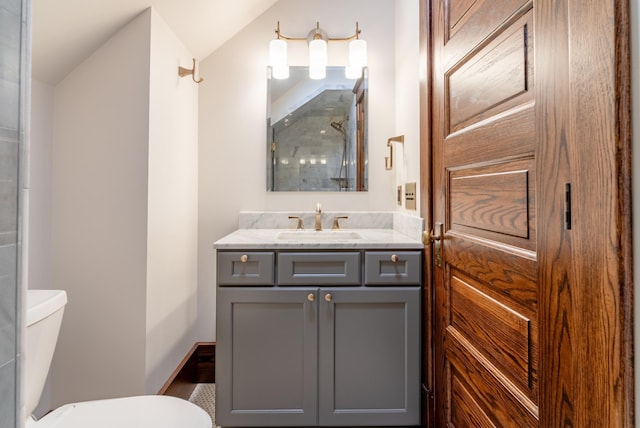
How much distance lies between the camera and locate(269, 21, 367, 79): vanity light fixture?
1978 millimetres

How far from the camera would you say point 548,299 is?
26.1 inches

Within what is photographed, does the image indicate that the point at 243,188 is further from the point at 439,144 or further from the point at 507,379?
the point at 507,379

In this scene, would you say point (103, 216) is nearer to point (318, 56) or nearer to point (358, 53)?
point (318, 56)

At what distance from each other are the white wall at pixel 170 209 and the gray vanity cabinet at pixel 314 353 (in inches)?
13.6

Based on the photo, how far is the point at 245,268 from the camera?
1465 millimetres

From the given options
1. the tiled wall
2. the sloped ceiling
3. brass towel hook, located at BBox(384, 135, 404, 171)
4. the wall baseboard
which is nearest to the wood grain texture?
the tiled wall

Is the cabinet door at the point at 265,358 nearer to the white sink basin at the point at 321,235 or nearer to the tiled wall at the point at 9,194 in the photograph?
the white sink basin at the point at 321,235

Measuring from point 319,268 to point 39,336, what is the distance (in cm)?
95

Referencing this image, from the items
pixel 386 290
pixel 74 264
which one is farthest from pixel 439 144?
pixel 74 264

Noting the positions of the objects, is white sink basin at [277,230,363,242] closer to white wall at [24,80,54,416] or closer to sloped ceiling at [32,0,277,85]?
white wall at [24,80,54,416]

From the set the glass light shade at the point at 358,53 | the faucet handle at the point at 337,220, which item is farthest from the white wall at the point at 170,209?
the glass light shade at the point at 358,53

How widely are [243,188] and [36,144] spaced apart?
→ 993 mm

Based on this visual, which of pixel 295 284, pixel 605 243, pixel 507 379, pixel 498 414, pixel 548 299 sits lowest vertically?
pixel 498 414

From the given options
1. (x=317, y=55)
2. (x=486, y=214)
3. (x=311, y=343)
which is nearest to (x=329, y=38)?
(x=317, y=55)
